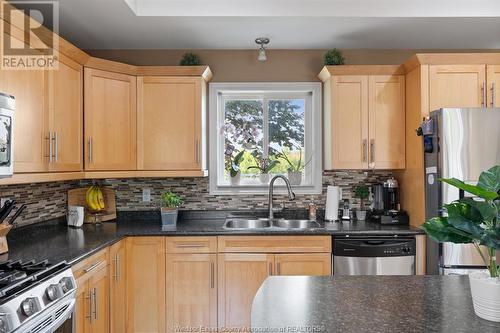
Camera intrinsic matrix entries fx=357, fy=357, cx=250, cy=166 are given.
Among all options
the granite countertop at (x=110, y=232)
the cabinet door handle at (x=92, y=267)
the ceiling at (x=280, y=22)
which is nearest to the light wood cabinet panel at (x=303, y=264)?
the granite countertop at (x=110, y=232)

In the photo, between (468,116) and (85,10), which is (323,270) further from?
(85,10)

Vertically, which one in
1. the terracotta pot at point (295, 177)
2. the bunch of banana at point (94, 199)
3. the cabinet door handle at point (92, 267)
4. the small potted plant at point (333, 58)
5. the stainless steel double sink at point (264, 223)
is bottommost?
the cabinet door handle at point (92, 267)

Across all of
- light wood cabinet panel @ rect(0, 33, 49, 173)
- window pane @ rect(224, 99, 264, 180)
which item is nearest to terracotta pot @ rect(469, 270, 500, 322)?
light wood cabinet panel @ rect(0, 33, 49, 173)

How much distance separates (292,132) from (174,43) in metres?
1.32

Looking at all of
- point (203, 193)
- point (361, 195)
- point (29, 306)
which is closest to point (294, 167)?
point (361, 195)

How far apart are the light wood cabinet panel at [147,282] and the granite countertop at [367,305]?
1.36m

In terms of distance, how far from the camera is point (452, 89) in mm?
2682

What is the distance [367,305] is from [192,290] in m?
1.68

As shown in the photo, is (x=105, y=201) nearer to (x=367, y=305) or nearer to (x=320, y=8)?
(x=320, y=8)

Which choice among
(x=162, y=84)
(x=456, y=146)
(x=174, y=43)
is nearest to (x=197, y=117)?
(x=162, y=84)

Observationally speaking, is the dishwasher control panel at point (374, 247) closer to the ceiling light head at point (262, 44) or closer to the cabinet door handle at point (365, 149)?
the cabinet door handle at point (365, 149)

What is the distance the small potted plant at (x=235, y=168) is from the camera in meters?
3.27

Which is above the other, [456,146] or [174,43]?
[174,43]

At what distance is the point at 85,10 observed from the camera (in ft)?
7.89
